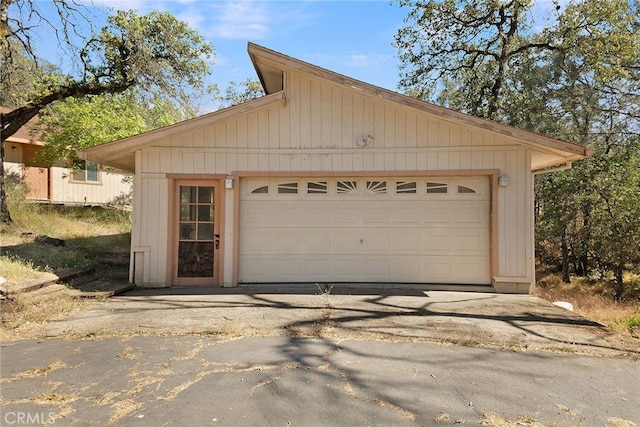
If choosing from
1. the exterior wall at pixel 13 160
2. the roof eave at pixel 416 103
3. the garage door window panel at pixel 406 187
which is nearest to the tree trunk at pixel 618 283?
the roof eave at pixel 416 103

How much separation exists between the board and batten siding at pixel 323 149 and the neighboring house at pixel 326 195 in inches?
0.7

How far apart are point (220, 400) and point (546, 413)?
2406mm

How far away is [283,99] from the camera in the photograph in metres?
7.83

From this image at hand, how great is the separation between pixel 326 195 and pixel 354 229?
85 cm

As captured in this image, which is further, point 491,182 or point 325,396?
point 491,182

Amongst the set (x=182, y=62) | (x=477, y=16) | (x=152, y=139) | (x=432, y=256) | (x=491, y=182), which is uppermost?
(x=477, y=16)

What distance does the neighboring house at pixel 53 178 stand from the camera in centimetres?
1631

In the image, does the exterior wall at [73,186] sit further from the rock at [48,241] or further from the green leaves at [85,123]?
the rock at [48,241]

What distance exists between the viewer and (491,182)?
308 inches

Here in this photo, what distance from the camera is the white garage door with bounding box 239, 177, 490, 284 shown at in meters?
7.96

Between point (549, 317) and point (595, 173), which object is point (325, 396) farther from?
point (595, 173)

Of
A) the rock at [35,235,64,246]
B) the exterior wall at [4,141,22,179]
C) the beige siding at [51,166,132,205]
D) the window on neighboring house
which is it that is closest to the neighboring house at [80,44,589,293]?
the rock at [35,235,64,246]

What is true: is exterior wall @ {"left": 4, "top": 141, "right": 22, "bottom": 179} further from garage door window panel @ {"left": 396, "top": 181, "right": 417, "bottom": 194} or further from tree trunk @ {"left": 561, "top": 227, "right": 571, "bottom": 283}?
tree trunk @ {"left": 561, "top": 227, "right": 571, "bottom": 283}

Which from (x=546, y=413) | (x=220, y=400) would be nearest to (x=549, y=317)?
(x=546, y=413)
